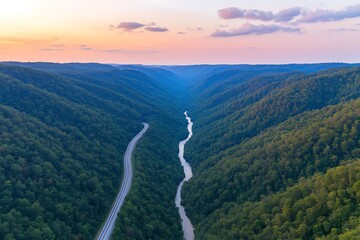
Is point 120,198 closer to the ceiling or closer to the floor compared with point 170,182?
closer to the ceiling

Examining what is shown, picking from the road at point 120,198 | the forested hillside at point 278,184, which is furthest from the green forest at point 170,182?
the road at point 120,198

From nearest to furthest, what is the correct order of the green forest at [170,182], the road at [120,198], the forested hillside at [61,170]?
the green forest at [170,182]
the forested hillside at [61,170]
the road at [120,198]

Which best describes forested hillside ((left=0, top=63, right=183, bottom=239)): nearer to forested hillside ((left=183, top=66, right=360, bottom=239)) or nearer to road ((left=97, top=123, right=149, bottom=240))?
road ((left=97, top=123, right=149, bottom=240))

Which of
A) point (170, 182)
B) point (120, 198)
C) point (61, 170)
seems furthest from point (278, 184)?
point (61, 170)

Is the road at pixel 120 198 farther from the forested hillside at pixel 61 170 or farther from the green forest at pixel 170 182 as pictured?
the forested hillside at pixel 61 170

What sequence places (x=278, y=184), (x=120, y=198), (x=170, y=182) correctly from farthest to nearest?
(x=170, y=182) → (x=120, y=198) → (x=278, y=184)

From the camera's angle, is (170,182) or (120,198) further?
(170,182)

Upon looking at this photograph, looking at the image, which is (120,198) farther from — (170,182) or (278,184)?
(278,184)

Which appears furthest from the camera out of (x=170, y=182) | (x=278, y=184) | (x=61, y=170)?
(x=170, y=182)

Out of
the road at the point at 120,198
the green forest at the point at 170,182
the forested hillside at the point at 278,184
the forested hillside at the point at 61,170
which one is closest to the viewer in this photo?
the forested hillside at the point at 278,184

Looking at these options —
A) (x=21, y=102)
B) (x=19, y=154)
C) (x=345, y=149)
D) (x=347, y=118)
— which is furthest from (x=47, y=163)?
(x=347, y=118)

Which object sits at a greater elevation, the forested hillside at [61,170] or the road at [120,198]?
the forested hillside at [61,170]

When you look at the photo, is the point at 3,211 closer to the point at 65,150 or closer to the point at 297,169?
the point at 65,150
